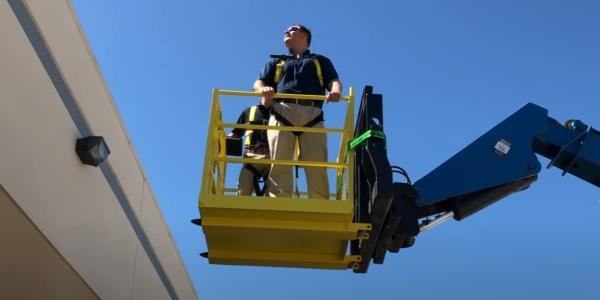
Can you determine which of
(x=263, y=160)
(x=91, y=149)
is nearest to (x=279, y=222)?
(x=263, y=160)

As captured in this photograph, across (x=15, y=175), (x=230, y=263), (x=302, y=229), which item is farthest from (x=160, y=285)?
(x=15, y=175)

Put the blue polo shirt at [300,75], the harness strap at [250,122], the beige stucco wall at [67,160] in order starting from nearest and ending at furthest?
the beige stucco wall at [67,160] < the blue polo shirt at [300,75] < the harness strap at [250,122]

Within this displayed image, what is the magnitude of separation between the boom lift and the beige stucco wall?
3.31ft

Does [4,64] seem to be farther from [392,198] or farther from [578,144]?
[578,144]

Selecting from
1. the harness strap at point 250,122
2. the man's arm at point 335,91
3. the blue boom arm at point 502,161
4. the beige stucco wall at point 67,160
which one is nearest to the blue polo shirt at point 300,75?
the man's arm at point 335,91

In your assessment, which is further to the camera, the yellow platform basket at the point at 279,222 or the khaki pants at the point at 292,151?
the khaki pants at the point at 292,151

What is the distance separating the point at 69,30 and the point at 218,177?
256 cm

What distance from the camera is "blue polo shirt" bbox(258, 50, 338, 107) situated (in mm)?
7539

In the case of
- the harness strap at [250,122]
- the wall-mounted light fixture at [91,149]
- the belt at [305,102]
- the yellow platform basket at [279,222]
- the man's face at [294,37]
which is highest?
the man's face at [294,37]

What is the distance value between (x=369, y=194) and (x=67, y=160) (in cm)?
284

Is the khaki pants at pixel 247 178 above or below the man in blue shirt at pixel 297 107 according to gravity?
below

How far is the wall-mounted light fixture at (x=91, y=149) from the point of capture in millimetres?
6098

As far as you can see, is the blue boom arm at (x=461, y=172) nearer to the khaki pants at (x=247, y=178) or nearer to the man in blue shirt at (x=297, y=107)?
the man in blue shirt at (x=297, y=107)

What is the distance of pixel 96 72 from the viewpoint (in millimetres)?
6551
